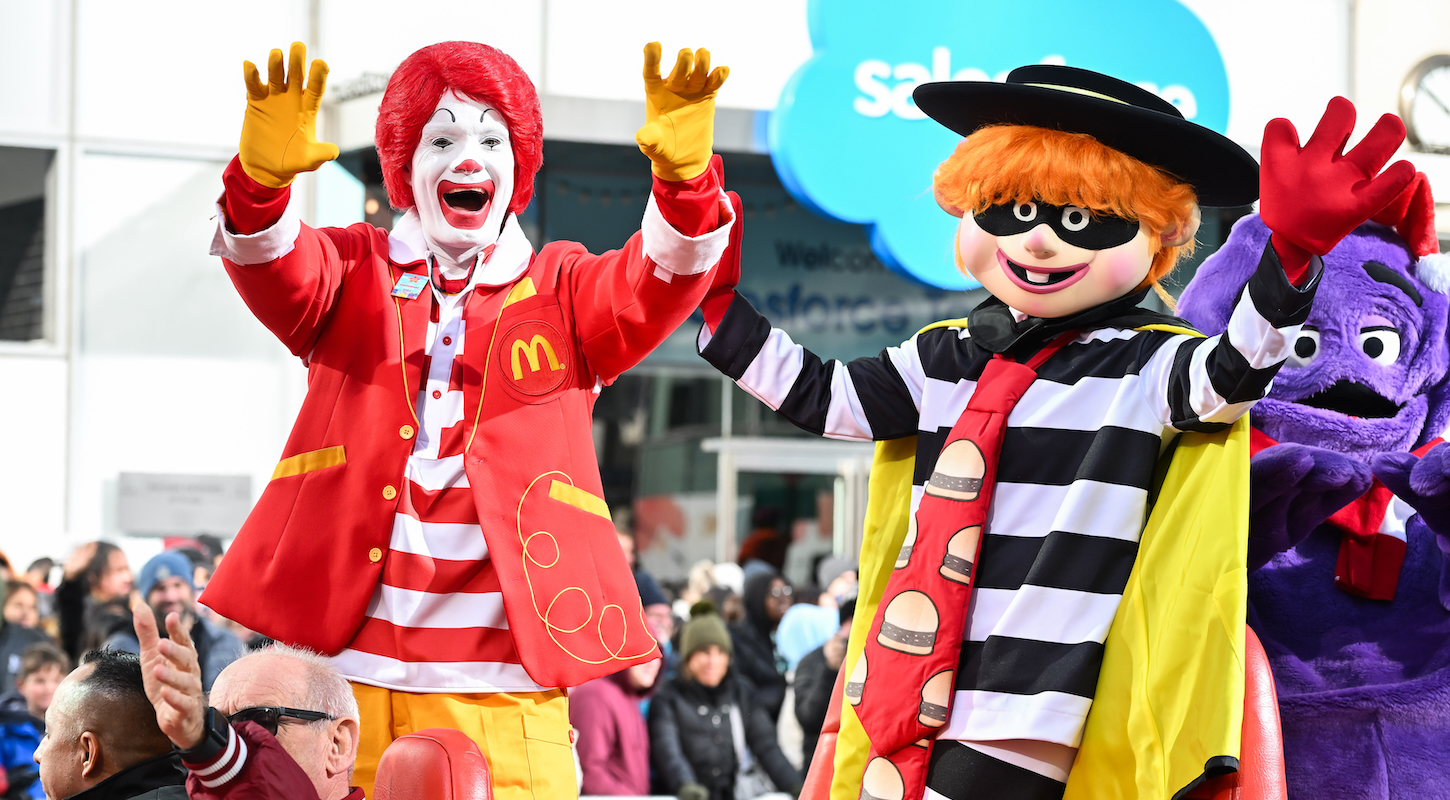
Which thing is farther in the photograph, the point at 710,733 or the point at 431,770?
the point at 710,733

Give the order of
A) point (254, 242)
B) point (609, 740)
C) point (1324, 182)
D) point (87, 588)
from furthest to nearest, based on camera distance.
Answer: point (87, 588), point (609, 740), point (254, 242), point (1324, 182)

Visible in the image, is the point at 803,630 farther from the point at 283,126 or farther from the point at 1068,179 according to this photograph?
the point at 283,126

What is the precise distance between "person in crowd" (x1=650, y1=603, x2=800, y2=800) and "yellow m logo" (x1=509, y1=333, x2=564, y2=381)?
3.64 meters

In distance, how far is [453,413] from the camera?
2.42 metres

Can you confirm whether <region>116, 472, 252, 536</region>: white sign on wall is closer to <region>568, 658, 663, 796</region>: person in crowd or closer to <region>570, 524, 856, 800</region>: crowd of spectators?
<region>570, 524, 856, 800</region>: crowd of spectators

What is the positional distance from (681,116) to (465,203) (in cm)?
48

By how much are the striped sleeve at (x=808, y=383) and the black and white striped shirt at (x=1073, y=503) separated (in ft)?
0.43

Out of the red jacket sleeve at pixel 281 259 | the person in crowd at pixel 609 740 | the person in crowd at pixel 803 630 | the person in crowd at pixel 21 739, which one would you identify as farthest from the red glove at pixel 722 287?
the person in crowd at pixel 803 630

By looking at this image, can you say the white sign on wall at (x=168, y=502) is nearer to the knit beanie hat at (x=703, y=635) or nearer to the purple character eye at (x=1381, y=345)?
the knit beanie hat at (x=703, y=635)

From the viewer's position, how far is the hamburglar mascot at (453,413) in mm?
2314

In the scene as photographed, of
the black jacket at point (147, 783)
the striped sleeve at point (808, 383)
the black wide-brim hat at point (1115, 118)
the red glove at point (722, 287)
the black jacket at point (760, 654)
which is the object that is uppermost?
the black wide-brim hat at point (1115, 118)

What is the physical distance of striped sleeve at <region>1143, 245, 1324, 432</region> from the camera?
209cm

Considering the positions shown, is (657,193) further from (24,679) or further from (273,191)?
(24,679)

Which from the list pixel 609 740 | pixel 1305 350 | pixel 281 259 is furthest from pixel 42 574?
pixel 1305 350
